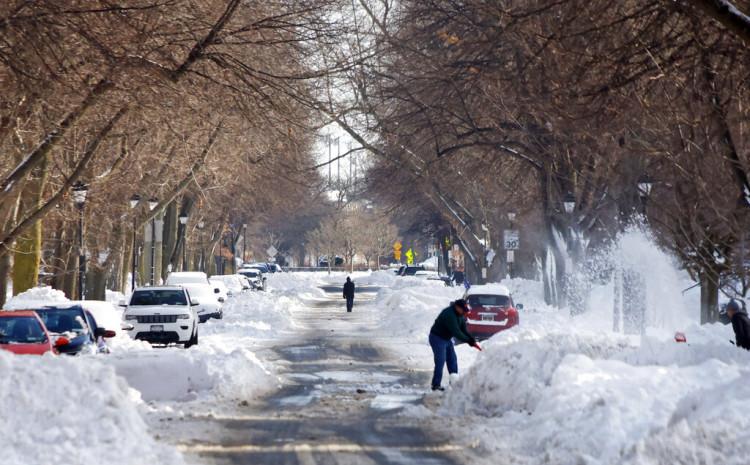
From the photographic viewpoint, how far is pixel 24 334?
1988 cm

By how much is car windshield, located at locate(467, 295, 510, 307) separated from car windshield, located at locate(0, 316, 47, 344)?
638 inches

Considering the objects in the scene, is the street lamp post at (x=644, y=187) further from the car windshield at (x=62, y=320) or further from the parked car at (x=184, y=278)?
the car windshield at (x=62, y=320)

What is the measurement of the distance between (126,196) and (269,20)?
2997cm

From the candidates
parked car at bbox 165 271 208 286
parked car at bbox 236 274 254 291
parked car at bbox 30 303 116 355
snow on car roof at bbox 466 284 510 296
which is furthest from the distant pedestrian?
parked car at bbox 236 274 254 291

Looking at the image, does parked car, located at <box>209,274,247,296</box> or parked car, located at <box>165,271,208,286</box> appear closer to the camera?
parked car, located at <box>165,271,208,286</box>

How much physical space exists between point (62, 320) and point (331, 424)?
858 centimetres

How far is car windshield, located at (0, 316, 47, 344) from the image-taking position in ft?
64.7

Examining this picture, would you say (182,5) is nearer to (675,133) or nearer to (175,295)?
(675,133)

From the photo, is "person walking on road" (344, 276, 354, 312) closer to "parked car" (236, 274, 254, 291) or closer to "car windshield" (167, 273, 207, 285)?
"car windshield" (167, 273, 207, 285)

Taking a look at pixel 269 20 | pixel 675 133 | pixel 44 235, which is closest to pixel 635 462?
pixel 269 20

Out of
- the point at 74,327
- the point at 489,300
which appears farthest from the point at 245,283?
the point at 74,327

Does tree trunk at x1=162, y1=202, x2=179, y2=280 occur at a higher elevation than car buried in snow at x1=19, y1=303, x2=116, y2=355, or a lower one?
higher

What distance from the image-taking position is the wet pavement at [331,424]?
12.8 m

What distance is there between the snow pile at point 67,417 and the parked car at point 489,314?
21.2 metres
